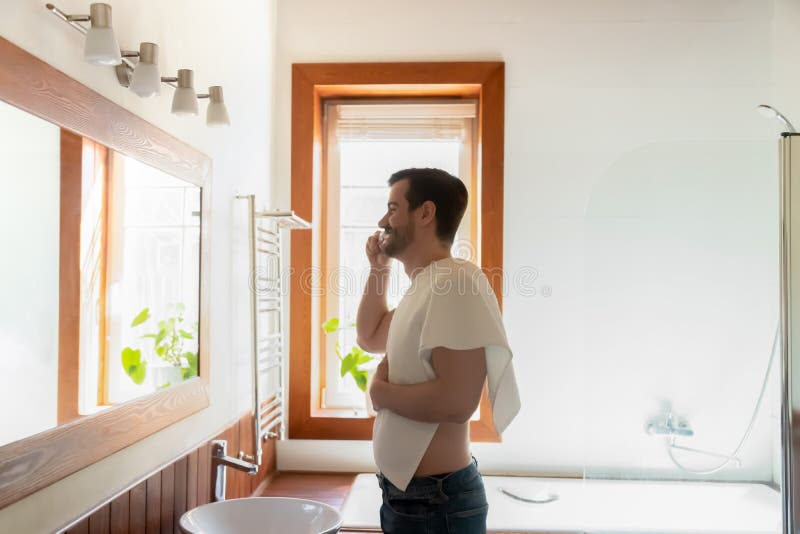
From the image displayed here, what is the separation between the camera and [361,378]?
2.70 metres

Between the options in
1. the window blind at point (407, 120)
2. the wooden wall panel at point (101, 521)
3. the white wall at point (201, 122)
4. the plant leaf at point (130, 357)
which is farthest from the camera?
the window blind at point (407, 120)

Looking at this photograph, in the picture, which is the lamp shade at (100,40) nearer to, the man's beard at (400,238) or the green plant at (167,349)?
the green plant at (167,349)

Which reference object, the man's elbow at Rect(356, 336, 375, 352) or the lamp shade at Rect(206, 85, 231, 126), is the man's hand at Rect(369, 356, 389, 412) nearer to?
the man's elbow at Rect(356, 336, 375, 352)

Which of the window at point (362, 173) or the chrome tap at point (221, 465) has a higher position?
the window at point (362, 173)

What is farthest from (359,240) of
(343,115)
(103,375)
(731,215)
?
(103,375)

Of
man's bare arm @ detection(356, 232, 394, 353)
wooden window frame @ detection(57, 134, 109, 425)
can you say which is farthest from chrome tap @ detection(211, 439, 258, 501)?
wooden window frame @ detection(57, 134, 109, 425)

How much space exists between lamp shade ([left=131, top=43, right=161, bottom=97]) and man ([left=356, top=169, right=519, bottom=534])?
1.89 ft

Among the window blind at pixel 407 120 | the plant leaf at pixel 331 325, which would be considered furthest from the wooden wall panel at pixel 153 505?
the window blind at pixel 407 120

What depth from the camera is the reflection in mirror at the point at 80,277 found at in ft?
3.22

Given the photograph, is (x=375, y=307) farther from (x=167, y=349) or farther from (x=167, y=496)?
(x=167, y=496)

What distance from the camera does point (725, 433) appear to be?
6.03ft

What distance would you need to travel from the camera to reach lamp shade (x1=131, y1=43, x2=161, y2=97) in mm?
1298

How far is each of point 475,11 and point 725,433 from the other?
1.87 meters

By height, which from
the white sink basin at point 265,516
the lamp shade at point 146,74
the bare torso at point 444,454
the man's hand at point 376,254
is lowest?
the white sink basin at point 265,516
